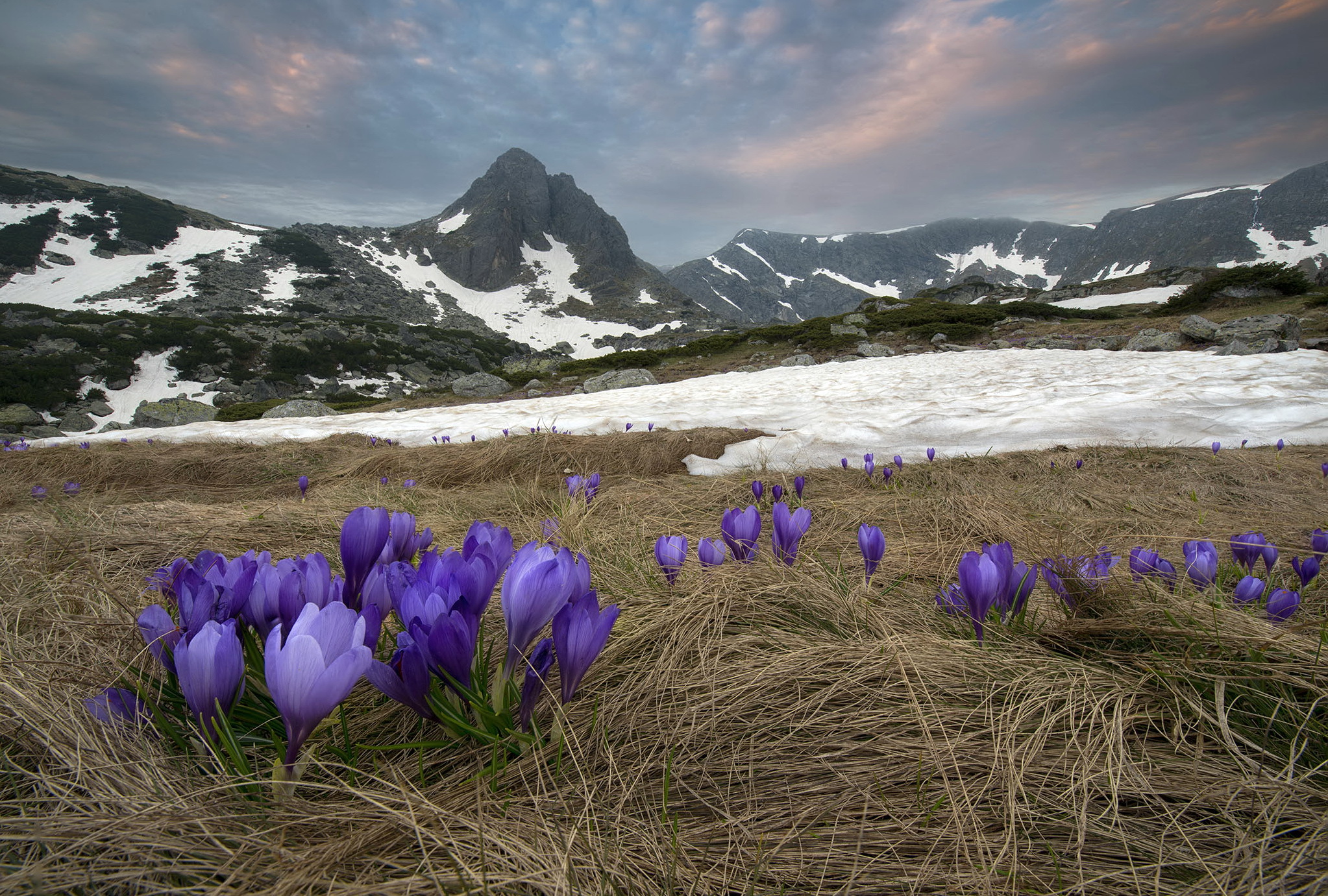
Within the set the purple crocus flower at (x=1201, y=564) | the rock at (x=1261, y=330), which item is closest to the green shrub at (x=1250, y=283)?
the rock at (x=1261, y=330)

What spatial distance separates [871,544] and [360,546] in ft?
4.54

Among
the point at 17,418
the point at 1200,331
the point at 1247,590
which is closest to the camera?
the point at 1247,590

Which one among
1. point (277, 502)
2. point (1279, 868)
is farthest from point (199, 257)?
point (1279, 868)

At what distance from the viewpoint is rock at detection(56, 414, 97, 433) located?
26.4 m

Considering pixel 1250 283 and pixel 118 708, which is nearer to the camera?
pixel 118 708

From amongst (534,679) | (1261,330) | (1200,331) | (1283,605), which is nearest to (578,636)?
(534,679)

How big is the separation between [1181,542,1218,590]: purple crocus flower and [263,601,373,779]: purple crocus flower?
1.98 metres

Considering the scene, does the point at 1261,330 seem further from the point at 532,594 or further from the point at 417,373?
the point at 417,373

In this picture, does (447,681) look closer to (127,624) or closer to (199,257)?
(127,624)

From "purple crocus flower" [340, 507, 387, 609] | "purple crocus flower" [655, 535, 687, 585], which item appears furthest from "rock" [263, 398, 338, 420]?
"purple crocus flower" [655, 535, 687, 585]

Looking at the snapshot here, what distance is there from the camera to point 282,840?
711mm

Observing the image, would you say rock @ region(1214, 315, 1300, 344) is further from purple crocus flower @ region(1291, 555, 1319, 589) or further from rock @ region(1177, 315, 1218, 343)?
purple crocus flower @ region(1291, 555, 1319, 589)

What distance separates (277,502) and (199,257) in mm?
87060

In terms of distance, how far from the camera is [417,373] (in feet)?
143
